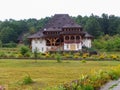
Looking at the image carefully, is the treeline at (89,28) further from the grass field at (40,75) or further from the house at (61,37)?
the grass field at (40,75)

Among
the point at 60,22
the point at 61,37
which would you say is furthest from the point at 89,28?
the point at 61,37

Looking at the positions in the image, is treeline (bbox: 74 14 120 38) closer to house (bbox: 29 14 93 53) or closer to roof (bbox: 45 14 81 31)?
house (bbox: 29 14 93 53)

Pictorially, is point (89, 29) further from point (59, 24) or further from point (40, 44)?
point (40, 44)

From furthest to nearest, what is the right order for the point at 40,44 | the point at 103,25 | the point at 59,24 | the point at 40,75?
1. the point at 103,25
2. the point at 40,44
3. the point at 59,24
4. the point at 40,75

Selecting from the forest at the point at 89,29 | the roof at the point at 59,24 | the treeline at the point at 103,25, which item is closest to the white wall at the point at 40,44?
the roof at the point at 59,24

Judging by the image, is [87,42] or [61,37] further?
[87,42]

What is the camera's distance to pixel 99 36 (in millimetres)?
86000

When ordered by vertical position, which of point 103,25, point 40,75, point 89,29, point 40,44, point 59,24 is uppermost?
point 103,25

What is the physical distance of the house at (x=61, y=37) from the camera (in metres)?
65.6

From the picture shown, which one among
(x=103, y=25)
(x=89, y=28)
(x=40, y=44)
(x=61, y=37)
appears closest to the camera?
(x=61, y=37)

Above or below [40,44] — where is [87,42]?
above

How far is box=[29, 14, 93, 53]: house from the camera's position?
2581 inches

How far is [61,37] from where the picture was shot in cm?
6712

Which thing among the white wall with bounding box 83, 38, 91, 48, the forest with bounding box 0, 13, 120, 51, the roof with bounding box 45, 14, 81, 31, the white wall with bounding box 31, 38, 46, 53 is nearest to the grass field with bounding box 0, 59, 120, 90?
the roof with bounding box 45, 14, 81, 31
